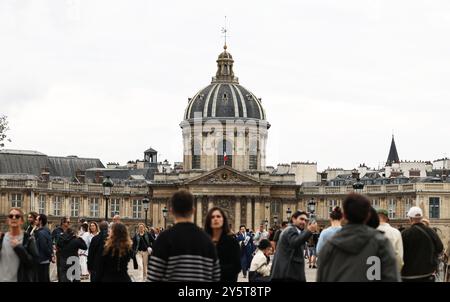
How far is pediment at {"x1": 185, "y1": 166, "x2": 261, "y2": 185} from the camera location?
104188 mm

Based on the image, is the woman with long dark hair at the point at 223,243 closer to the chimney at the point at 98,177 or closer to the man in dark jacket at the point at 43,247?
the man in dark jacket at the point at 43,247

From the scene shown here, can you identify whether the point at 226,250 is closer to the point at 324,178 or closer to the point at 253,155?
the point at 253,155

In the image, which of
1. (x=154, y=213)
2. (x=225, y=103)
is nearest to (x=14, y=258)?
(x=154, y=213)

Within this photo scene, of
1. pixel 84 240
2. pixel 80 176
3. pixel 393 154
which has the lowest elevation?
pixel 84 240

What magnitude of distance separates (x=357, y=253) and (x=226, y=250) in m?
4.03

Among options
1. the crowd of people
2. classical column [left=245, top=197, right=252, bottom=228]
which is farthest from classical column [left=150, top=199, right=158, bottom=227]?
the crowd of people

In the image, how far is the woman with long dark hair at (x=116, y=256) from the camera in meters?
16.3

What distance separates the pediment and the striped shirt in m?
91.0

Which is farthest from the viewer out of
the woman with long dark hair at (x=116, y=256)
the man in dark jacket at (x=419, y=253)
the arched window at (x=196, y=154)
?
the arched window at (x=196, y=154)

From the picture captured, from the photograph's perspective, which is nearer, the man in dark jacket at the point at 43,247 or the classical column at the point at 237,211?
the man in dark jacket at the point at 43,247

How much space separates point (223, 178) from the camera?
343 ft

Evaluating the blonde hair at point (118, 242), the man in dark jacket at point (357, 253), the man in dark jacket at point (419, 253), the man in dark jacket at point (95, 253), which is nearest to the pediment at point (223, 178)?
the man in dark jacket at point (95, 253)

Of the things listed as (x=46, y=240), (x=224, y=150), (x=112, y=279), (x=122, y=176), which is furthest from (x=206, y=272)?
(x=122, y=176)

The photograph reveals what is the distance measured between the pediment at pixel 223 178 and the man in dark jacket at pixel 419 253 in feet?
280
